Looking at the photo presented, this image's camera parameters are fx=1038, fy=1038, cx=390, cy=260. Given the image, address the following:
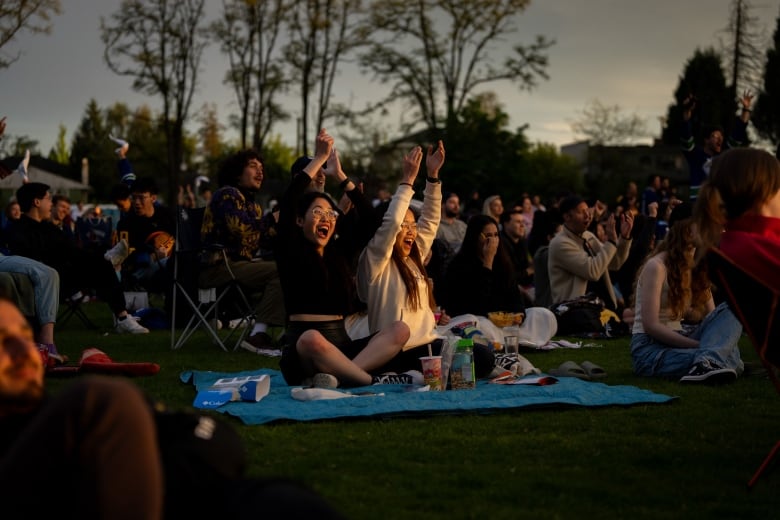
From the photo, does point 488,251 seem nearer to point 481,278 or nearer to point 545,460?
point 481,278

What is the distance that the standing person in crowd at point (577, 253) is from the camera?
38.9ft

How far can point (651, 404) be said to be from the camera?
22.0 feet

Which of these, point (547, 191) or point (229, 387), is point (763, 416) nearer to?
point (229, 387)

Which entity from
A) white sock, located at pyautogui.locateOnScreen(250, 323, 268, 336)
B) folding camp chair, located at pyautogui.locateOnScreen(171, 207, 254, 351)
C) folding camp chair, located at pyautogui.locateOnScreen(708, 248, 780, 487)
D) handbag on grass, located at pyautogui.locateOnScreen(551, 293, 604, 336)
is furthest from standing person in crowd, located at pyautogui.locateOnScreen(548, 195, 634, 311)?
folding camp chair, located at pyautogui.locateOnScreen(708, 248, 780, 487)

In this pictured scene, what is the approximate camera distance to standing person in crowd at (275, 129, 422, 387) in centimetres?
737

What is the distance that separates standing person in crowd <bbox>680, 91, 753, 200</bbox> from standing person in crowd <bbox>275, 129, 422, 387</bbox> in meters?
6.73

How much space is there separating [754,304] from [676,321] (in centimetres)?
418

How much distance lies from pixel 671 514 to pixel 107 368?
521cm

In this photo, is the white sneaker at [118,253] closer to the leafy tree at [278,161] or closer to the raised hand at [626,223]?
the raised hand at [626,223]

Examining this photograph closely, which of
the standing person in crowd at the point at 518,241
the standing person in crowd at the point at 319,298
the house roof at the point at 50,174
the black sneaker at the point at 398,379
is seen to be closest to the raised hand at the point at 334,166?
the standing person in crowd at the point at 319,298

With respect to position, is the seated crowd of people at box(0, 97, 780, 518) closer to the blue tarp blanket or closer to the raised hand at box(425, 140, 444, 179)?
the raised hand at box(425, 140, 444, 179)

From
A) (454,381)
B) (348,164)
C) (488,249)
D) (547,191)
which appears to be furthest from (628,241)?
A: (547,191)

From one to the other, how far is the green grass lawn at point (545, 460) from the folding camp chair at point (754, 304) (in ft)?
1.31

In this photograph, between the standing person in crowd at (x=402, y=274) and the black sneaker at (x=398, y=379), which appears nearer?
the standing person in crowd at (x=402, y=274)
